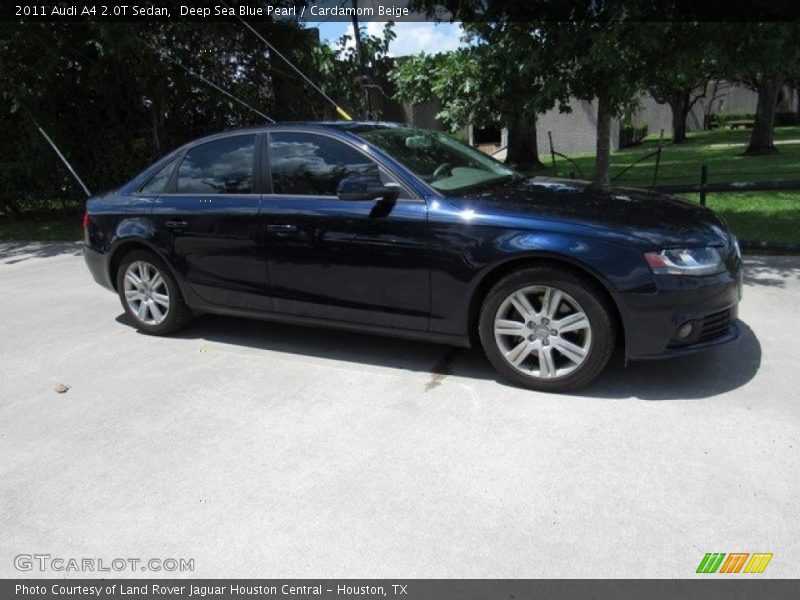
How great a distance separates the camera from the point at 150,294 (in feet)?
18.2

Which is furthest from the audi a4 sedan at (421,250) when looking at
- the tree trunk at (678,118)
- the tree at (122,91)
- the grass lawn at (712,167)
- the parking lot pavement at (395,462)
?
the tree trunk at (678,118)

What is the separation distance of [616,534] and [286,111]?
34.3 feet

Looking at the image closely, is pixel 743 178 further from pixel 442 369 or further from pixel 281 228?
pixel 281 228

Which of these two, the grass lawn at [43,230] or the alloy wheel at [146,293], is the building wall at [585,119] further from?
the grass lawn at [43,230]

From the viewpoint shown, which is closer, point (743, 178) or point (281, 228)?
point (281, 228)

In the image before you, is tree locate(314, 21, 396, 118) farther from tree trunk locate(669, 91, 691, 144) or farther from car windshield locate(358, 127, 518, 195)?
tree trunk locate(669, 91, 691, 144)

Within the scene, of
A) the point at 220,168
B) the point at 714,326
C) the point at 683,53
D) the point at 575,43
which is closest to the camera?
the point at 714,326

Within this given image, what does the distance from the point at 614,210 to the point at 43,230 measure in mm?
11419

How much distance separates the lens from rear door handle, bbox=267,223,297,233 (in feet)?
15.3

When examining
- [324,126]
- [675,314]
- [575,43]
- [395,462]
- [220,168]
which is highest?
[575,43]

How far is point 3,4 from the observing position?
1037cm

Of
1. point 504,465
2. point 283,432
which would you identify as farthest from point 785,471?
point 283,432

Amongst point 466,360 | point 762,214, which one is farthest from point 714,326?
point 762,214
